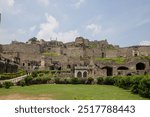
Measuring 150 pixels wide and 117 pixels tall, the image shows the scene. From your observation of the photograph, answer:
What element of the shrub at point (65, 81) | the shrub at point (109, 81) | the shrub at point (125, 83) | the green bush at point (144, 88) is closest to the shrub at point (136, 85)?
the green bush at point (144, 88)

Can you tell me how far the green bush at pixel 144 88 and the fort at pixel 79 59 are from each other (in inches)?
1067

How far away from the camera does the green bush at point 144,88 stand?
2475 centimetres

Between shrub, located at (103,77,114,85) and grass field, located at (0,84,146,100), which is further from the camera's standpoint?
shrub, located at (103,77,114,85)

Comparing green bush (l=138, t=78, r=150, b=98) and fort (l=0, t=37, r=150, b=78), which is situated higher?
fort (l=0, t=37, r=150, b=78)

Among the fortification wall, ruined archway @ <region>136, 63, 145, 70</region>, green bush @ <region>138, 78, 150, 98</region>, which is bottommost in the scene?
green bush @ <region>138, 78, 150, 98</region>

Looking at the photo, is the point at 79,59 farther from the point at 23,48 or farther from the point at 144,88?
the point at 144,88

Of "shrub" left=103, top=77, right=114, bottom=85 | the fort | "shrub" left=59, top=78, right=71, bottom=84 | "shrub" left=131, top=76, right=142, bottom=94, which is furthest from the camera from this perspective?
the fort

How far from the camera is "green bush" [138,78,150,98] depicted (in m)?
24.8

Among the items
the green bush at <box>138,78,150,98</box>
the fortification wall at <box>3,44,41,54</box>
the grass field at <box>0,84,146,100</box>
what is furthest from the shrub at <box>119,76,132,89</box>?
the fortification wall at <box>3,44,41,54</box>

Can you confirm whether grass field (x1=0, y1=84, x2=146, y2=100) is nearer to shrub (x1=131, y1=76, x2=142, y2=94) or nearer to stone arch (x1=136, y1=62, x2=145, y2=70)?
shrub (x1=131, y1=76, x2=142, y2=94)

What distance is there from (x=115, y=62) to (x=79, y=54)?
19834 mm

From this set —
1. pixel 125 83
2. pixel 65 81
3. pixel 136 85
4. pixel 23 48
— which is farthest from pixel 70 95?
pixel 23 48

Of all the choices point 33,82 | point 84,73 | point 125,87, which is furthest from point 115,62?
point 125,87

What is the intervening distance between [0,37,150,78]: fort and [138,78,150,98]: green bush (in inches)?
1067
